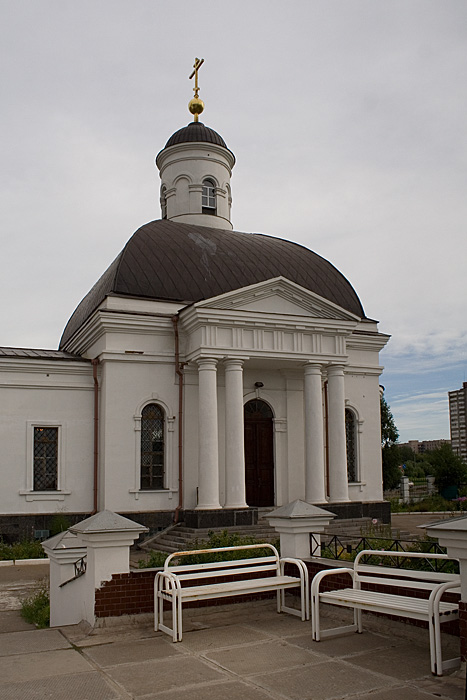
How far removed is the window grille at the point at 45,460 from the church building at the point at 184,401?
0.09ft

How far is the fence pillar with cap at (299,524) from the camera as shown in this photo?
8797 mm

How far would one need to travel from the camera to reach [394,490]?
47469 mm

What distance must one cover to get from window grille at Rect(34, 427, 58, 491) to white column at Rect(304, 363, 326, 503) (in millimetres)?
6197

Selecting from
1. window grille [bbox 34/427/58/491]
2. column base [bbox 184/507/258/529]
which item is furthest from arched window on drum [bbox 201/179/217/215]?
column base [bbox 184/507/258/529]

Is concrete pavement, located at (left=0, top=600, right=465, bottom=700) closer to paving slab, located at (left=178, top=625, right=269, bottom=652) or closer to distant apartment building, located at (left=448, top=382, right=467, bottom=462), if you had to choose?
paving slab, located at (left=178, top=625, right=269, bottom=652)

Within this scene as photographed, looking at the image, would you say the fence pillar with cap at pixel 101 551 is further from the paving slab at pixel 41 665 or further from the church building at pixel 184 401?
the church building at pixel 184 401

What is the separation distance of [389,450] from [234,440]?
27.8m

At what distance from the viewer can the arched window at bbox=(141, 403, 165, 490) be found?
1762cm

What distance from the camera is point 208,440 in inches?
661

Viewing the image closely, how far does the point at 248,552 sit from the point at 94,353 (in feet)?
32.0

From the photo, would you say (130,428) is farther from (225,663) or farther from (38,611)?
(225,663)

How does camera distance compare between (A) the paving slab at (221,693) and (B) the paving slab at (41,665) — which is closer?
(A) the paving slab at (221,693)

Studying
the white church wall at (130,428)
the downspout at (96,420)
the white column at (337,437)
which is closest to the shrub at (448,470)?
the white column at (337,437)

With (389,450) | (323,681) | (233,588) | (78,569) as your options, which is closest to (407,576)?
(323,681)
